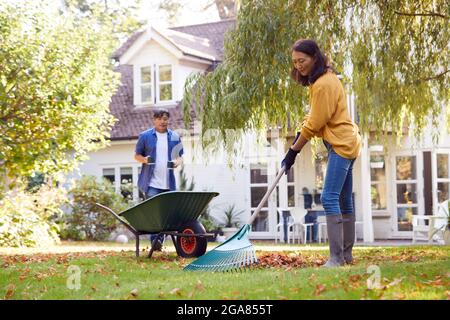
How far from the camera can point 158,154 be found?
941cm

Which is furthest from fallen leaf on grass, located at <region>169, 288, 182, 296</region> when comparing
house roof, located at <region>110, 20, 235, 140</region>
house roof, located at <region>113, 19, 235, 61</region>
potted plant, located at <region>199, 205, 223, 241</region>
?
house roof, located at <region>113, 19, 235, 61</region>

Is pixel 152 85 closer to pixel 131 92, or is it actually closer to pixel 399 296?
pixel 131 92

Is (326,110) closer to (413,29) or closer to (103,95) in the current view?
(413,29)

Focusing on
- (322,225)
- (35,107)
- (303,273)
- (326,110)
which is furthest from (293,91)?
(322,225)

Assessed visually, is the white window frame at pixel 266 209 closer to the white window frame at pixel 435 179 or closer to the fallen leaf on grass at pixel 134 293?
the white window frame at pixel 435 179

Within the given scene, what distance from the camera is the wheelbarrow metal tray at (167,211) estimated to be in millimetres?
7613

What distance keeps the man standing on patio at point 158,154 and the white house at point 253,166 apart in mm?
6696

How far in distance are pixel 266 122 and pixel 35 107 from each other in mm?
5391

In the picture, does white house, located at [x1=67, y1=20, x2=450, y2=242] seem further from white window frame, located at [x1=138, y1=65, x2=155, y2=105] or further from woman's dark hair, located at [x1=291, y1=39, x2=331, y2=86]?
woman's dark hair, located at [x1=291, y1=39, x2=331, y2=86]

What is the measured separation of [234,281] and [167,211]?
2333 mm

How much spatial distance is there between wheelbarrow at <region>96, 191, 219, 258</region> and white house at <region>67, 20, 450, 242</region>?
7.97 metres

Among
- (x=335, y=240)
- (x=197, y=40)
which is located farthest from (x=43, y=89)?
(x=197, y=40)

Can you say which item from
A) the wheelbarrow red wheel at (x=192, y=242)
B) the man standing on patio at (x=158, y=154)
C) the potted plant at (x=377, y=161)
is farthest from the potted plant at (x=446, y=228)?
the wheelbarrow red wheel at (x=192, y=242)

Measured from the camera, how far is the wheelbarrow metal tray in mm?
7613
